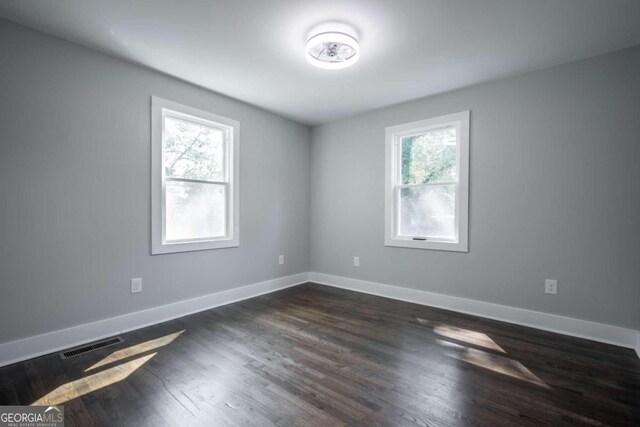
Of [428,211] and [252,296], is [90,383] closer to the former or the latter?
[252,296]

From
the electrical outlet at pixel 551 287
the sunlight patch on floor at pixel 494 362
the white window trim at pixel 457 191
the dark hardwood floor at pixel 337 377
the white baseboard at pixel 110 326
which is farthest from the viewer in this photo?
the white window trim at pixel 457 191

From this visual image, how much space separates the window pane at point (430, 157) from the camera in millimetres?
3508

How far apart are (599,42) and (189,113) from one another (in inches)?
149

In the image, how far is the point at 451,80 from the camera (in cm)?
316

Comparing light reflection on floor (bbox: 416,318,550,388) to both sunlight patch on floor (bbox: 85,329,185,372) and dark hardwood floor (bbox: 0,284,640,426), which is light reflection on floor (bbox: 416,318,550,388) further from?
sunlight patch on floor (bbox: 85,329,185,372)

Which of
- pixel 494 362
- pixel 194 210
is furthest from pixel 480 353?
pixel 194 210

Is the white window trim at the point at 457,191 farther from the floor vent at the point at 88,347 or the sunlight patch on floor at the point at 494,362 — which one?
the floor vent at the point at 88,347

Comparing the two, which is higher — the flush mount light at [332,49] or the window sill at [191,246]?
the flush mount light at [332,49]

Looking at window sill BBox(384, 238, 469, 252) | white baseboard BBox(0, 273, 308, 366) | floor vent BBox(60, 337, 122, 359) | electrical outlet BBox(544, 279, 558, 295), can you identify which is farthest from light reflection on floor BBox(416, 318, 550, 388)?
floor vent BBox(60, 337, 122, 359)

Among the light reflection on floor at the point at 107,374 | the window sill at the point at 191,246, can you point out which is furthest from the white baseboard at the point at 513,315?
the light reflection on floor at the point at 107,374

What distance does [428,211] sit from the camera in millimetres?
3684

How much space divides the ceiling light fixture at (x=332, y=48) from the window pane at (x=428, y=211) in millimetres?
1839

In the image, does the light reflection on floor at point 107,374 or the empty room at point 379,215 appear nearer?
the light reflection on floor at point 107,374

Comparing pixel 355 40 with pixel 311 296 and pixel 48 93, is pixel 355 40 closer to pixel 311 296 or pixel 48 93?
pixel 48 93
